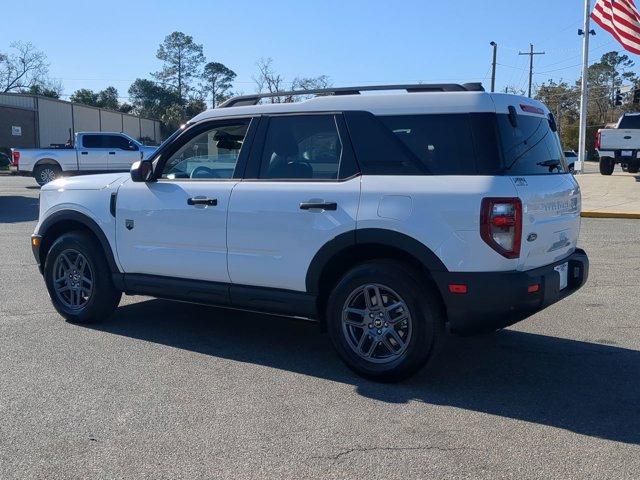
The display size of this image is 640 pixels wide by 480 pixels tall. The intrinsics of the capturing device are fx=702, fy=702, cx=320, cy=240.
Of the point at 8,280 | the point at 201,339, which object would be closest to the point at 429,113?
the point at 201,339

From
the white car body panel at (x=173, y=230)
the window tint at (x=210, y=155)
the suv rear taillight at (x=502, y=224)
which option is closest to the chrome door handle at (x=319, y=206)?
the white car body panel at (x=173, y=230)

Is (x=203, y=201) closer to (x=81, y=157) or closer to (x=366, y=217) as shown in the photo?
(x=366, y=217)

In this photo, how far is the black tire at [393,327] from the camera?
15.7ft

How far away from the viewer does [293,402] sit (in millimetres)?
4633

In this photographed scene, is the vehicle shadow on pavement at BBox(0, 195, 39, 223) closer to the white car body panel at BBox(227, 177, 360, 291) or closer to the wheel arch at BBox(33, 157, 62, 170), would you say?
the wheel arch at BBox(33, 157, 62, 170)

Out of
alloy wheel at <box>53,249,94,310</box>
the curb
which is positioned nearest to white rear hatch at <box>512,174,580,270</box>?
alloy wheel at <box>53,249,94,310</box>

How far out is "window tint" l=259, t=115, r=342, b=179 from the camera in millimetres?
5277

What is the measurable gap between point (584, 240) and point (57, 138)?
4785 cm

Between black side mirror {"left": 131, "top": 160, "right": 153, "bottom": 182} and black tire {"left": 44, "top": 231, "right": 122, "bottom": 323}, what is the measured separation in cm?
85

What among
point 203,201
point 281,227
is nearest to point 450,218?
point 281,227

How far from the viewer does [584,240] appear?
1198 centimetres

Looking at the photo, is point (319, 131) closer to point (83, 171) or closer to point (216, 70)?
point (83, 171)

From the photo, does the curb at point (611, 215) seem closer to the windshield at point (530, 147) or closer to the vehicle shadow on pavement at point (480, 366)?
the vehicle shadow on pavement at point (480, 366)

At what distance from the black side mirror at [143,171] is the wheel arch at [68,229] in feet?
2.14
